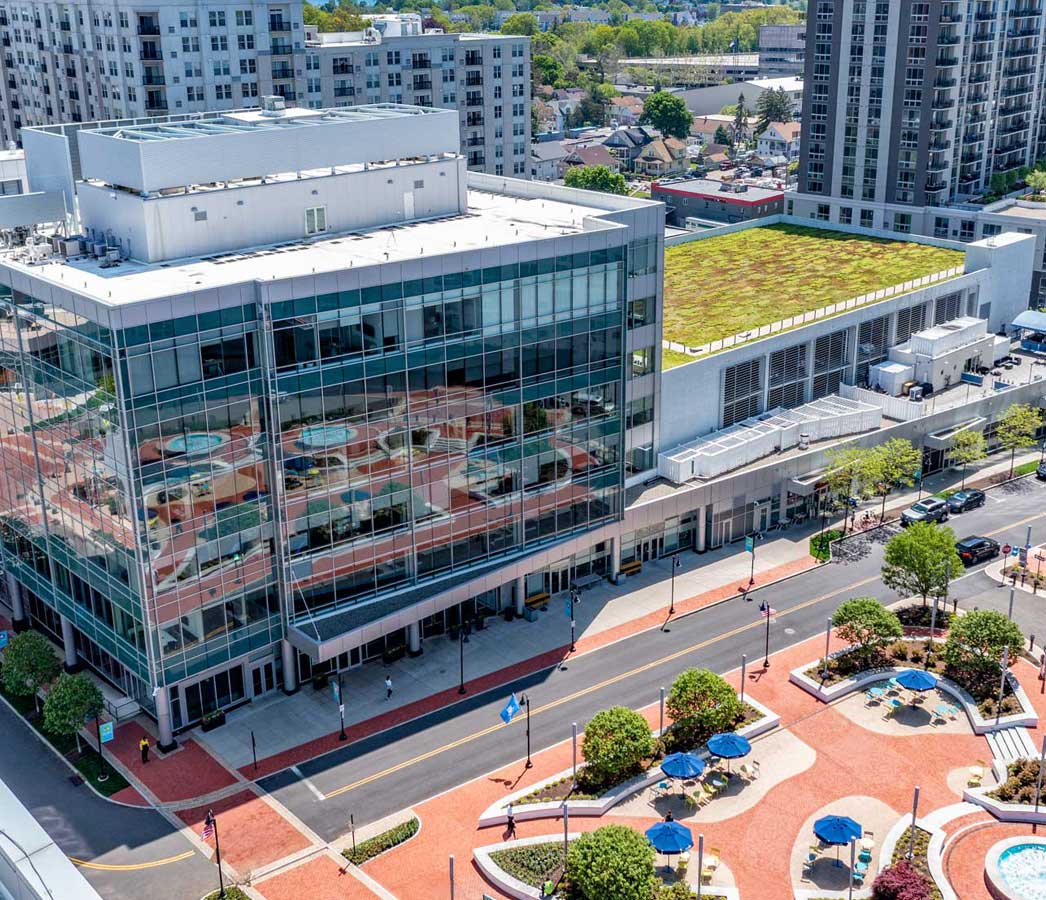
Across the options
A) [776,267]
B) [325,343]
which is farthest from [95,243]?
[776,267]

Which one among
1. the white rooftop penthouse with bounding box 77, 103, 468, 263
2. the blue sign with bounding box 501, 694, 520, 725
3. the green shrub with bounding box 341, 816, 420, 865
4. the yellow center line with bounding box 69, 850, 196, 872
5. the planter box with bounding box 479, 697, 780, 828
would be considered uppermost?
the white rooftop penthouse with bounding box 77, 103, 468, 263

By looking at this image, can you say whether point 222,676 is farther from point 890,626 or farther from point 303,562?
point 890,626

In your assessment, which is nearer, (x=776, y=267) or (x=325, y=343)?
(x=325, y=343)

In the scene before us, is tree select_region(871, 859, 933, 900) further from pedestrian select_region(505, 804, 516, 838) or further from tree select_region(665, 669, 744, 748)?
pedestrian select_region(505, 804, 516, 838)

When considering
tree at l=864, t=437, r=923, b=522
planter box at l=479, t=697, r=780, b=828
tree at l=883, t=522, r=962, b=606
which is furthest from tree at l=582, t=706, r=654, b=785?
tree at l=864, t=437, r=923, b=522

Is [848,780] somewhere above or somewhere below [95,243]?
below

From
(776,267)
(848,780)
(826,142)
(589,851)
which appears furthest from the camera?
(826,142)

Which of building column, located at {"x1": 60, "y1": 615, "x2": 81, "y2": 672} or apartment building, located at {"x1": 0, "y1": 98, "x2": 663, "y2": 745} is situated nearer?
apartment building, located at {"x1": 0, "y1": 98, "x2": 663, "y2": 745}
